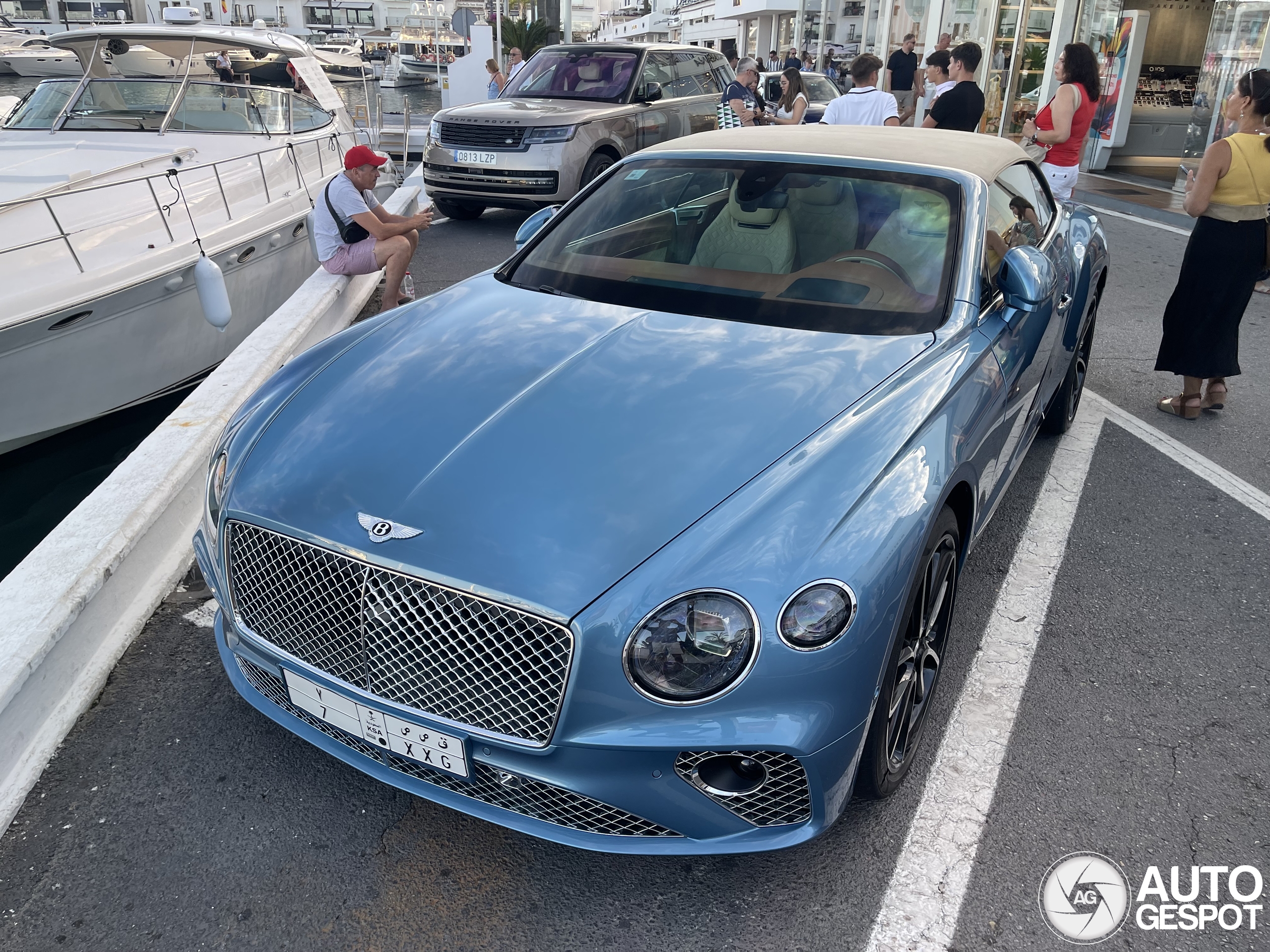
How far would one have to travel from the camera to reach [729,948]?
2043 mm

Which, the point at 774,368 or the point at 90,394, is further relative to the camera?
the point at 90,394

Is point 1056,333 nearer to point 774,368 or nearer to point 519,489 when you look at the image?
point 774,368

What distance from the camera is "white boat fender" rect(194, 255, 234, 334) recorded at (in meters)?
5.22

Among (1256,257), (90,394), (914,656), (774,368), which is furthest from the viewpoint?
(90,394)

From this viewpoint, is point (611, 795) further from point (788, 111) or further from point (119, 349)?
point (788, 111)

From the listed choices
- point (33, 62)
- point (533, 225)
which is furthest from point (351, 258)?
point (33, 62)

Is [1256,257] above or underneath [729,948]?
above

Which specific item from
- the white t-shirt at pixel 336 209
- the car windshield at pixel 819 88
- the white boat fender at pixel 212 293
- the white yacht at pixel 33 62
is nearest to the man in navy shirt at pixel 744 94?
the white t-shirt at pixel 336 209

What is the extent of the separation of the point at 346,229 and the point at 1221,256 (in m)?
5.04

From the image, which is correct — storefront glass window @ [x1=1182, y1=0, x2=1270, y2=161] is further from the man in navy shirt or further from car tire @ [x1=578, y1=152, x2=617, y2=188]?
car tire @ [x1=578, y1=152, x2=617, y2=188]

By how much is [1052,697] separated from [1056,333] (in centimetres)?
152

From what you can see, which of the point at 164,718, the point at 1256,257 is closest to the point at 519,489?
the point at 164,718

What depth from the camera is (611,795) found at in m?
1.94

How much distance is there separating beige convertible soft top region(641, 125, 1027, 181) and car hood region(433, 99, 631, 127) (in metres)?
5.71
